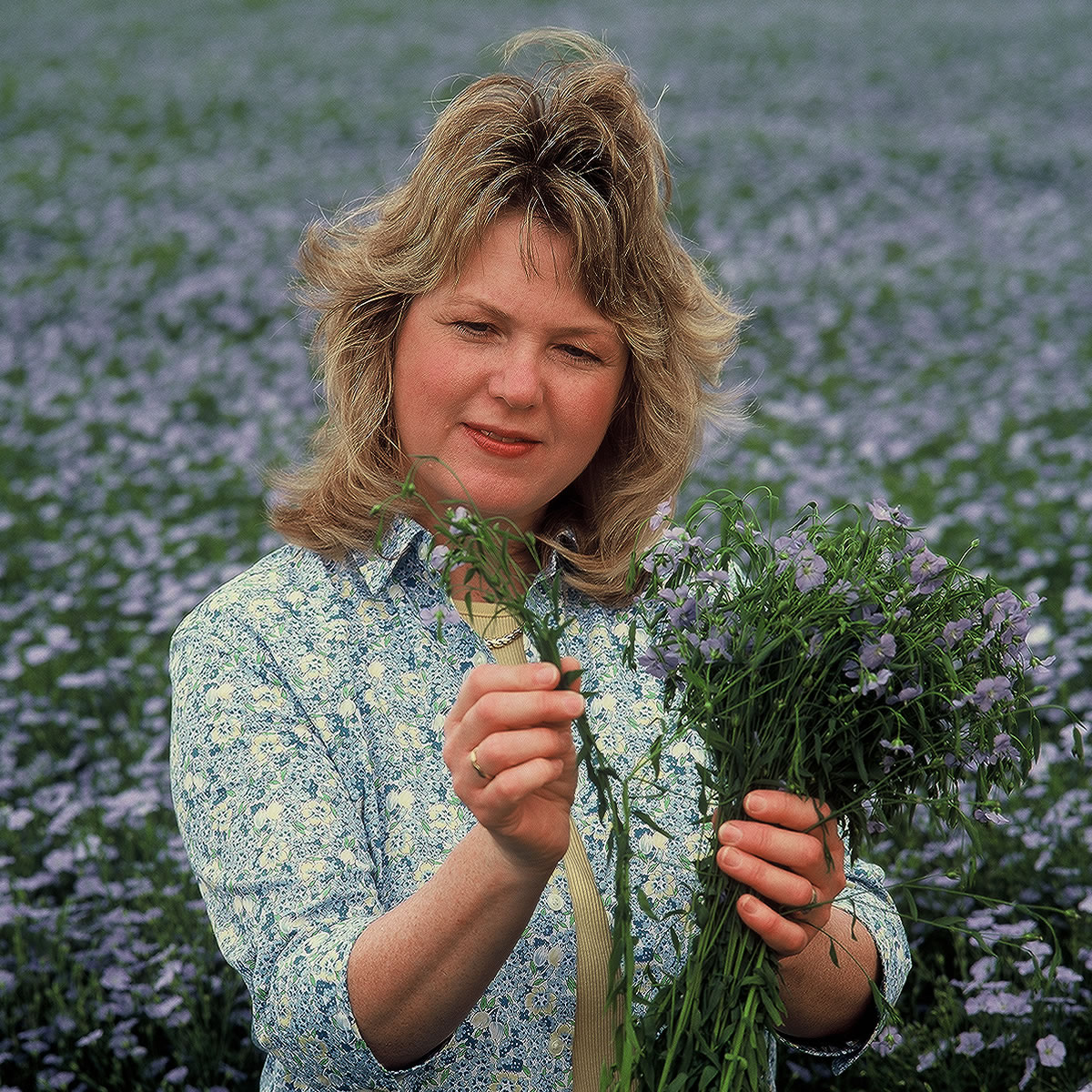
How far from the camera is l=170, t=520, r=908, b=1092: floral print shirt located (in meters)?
1.63

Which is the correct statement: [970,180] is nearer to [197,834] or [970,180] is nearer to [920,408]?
[920,408]

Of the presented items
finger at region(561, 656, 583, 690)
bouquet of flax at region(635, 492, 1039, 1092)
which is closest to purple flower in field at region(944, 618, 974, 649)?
bouquet of flax at region(635, 492, 1039, 1092)

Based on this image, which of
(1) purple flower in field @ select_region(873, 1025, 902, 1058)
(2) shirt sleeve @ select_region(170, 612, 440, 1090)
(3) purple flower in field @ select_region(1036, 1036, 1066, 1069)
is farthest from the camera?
(3) purple flower in field @ select_region(1036, 1036, 1066, 1069)

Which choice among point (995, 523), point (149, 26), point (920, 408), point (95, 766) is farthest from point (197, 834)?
point (149, 26)

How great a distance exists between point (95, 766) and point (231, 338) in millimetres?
4632

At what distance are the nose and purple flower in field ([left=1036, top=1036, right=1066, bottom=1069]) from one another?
1.49 meters

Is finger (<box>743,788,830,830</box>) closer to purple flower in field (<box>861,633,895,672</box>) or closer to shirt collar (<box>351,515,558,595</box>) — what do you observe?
purple flower in field (<box>861,633,895,672</box>)

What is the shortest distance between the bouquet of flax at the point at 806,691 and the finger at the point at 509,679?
134 millimetres

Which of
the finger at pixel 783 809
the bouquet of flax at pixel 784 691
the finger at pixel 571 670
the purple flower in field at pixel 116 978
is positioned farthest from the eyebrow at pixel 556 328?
the purple flower in field at pixel 116 978

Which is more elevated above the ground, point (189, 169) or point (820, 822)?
point (820, 822)

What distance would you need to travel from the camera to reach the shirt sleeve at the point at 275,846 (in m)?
1.52

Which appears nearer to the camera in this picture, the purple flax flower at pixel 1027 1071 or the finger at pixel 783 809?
the finger at pixel 783 809

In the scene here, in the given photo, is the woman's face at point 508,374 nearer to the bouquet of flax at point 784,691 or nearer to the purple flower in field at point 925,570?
the bouquet of flax at point 784,691

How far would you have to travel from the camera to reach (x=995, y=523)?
5.20 metres
